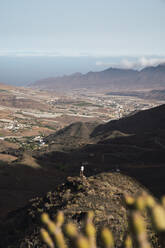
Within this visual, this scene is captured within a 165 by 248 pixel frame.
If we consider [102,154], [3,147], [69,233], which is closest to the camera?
[69,233]

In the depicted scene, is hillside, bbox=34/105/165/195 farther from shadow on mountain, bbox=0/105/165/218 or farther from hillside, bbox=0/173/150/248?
Result: hillside, bbox=0/173/150/248

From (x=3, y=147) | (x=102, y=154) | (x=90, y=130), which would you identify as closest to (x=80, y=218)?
(x=102, y=154)

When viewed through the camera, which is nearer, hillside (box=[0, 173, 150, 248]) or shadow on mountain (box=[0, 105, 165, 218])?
hillside (box=[0, 173, 150, 248])

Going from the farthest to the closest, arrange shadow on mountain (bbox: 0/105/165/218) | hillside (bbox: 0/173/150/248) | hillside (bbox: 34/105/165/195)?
hillside (bbox: 34/105/165/195) < shadow on mountain (bbox: 0/105/165/218) < hillside (bbox: 0/173/150/248)

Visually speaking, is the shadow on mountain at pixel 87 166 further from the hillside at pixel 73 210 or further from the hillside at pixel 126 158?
the hillside at pixel 73 210

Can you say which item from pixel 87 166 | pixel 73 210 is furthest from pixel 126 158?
pixel 73 210

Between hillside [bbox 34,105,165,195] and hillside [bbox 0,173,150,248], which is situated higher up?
hillside [bbox 34,105,165,195]

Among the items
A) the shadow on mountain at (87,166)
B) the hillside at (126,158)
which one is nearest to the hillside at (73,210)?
the shadow on mountain at (87,166)

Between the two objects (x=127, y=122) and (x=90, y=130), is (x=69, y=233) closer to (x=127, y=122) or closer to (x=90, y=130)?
(x=127, y=122)

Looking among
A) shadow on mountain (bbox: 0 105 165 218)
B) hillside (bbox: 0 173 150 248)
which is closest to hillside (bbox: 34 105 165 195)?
shadow on mountain (bbox: 0 105 165 218)
